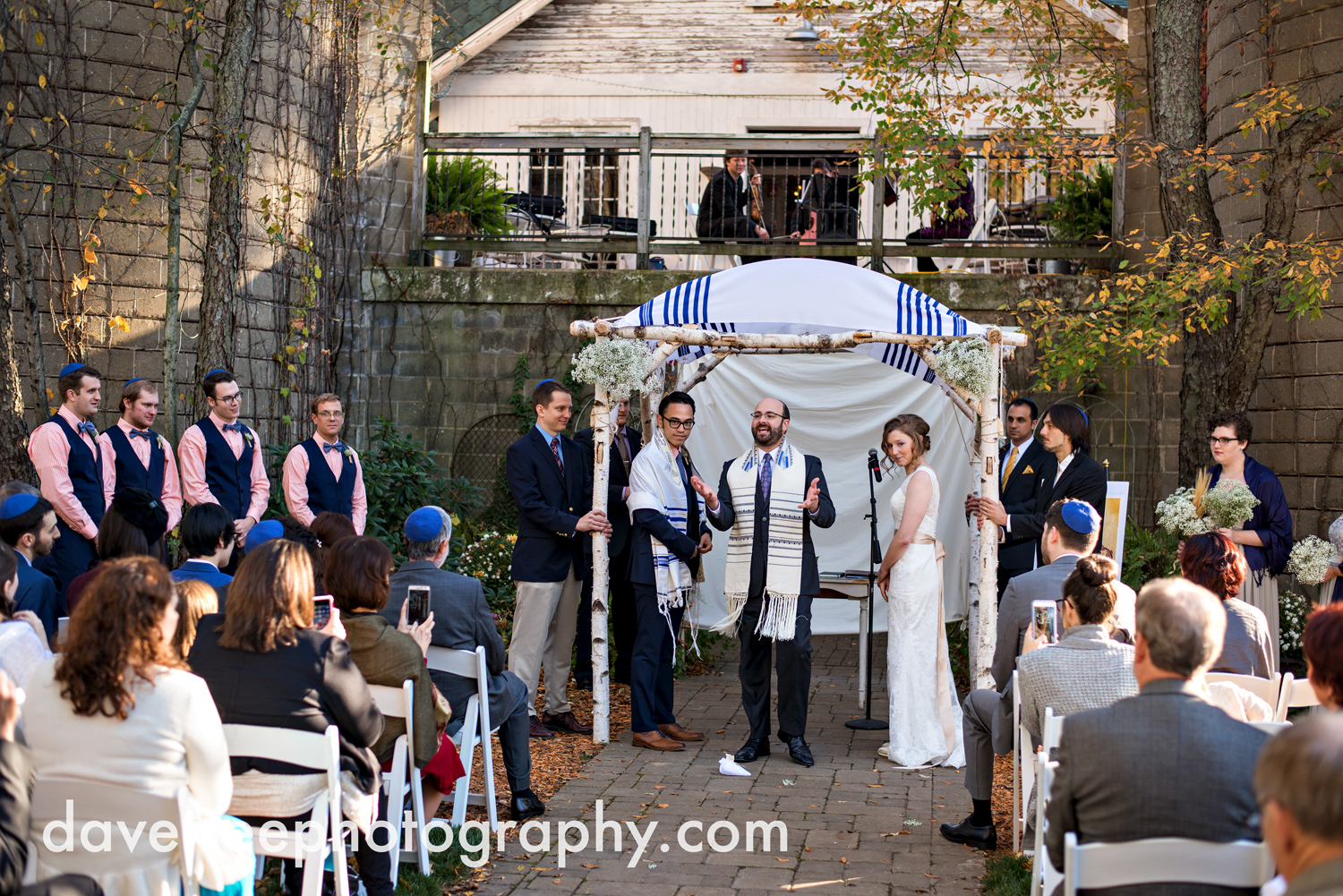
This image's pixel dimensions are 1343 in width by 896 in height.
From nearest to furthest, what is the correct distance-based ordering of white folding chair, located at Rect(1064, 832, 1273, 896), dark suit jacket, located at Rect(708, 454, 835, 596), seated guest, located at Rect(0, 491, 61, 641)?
white folding chair, located at Rect(1064, 832, 1273, 896) < seated guest, located at Rect(0, 491, 61, 641) < dark suit jacket, located at Rect(708, 454, 835, 596)

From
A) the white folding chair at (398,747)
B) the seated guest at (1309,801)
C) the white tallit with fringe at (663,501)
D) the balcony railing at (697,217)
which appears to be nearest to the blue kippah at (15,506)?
the white folding chair at (398,747)

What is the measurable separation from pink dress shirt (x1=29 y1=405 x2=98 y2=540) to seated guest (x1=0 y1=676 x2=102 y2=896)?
3.84 metres

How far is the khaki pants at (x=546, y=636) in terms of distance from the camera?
6.76 meters

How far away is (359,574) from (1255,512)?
5.10 meters

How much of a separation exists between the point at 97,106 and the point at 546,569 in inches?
207

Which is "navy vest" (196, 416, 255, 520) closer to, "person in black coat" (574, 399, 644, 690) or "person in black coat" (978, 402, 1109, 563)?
"person in black coat" (574, 399, 644, 690)

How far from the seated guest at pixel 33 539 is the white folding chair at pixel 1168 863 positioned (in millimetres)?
3996

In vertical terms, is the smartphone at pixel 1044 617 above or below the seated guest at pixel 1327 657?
below

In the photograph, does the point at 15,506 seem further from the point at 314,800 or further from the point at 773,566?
the point at 773,566

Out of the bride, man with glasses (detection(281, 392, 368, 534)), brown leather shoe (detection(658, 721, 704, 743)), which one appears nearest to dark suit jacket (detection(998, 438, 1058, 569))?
the bride

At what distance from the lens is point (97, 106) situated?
8.88 m

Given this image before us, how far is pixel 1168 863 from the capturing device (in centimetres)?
272

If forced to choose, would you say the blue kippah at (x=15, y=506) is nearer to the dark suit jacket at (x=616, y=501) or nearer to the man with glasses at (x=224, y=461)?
the man with glasses at (x=224, y=461)

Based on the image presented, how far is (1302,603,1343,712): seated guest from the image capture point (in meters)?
2.89
